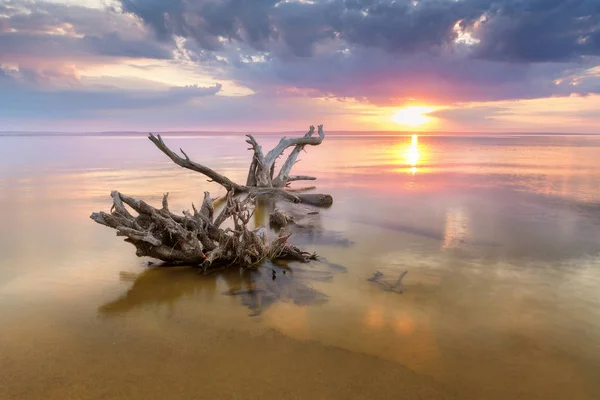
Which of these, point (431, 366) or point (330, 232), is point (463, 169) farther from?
point (431, 366)

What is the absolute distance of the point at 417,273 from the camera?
791cm

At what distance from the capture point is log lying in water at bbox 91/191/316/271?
7531 mm

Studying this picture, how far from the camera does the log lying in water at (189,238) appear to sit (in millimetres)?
7531

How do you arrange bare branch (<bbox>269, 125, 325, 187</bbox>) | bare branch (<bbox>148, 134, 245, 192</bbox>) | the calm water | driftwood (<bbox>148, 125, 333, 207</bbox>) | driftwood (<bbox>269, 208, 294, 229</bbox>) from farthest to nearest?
bare branch (<bbox>269, 125, 325, 187</bbox>)
driftwood (<bbox>148, 125, 333, 207</bbox>)
bare branch (<bbox>148, 134, 245, 192</bbox>)
driftwood (<bbox>269, 208, 294, 229</bbox>)
the calm water

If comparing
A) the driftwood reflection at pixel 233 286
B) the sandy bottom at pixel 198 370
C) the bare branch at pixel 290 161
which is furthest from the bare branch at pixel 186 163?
the sandy bottom at pixel 198 370

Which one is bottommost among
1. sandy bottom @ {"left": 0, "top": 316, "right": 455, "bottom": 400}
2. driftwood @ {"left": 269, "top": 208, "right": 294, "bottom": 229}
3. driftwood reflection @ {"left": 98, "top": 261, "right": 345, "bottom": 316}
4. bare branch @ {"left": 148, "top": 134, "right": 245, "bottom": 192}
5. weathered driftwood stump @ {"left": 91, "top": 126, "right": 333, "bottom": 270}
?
sandy bottom @ {"left": 0, "top": 316, "right": 455, "bottom": 400}

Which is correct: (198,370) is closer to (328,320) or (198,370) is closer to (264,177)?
(328,320)

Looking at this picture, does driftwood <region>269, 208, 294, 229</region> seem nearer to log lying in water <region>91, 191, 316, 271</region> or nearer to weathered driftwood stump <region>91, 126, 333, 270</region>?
weathered driftwood stump <region>91, 126, 333, 270</region>

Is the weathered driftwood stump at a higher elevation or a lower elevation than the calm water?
higher

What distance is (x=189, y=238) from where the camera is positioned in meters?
7.81

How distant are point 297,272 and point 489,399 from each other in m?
3.93

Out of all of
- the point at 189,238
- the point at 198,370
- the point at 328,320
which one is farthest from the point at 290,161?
the point at 198,370

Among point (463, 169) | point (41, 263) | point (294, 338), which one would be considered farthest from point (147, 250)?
point (463, 169)

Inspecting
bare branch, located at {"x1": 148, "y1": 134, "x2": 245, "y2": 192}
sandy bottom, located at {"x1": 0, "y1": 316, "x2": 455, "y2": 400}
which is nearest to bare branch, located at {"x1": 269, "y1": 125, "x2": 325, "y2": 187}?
bare branch, located at {"x1": 148, "y1": 134, "x2": 245, "y2": 192}
